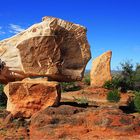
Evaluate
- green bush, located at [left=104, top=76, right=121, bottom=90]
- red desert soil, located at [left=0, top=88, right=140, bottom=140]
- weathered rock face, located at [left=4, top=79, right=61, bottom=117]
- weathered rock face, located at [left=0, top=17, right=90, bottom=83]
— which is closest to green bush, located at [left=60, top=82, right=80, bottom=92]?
green bush, located at [left=104, top=76, right=121, bottom=90]

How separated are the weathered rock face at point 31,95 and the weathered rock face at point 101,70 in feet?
61.2

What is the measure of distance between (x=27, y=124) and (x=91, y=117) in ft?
7.36

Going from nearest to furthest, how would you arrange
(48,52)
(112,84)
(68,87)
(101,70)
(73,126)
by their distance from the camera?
(73,126)
(48,52)
(112,84)
(101,70)
(68,87)

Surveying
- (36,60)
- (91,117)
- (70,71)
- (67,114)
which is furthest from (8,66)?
(91,117)

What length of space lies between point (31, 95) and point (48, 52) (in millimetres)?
1739

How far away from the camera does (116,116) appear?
469 inches

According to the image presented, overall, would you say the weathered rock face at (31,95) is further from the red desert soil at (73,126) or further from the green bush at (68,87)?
the green bush at (68,87)

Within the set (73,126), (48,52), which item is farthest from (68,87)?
(73,126)

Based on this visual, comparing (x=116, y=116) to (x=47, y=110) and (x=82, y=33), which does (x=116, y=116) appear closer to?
(x=47, y=110)

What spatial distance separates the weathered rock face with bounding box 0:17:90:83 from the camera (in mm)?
14109

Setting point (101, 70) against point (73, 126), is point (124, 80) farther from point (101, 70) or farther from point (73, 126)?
point (73, 126)

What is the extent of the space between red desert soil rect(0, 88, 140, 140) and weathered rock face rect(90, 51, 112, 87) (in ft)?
65.0

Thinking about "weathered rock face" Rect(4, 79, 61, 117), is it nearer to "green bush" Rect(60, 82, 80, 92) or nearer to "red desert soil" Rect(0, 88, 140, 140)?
"red desert soil" Rect(0, 88, 140, 140)

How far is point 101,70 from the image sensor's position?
33094 mm
